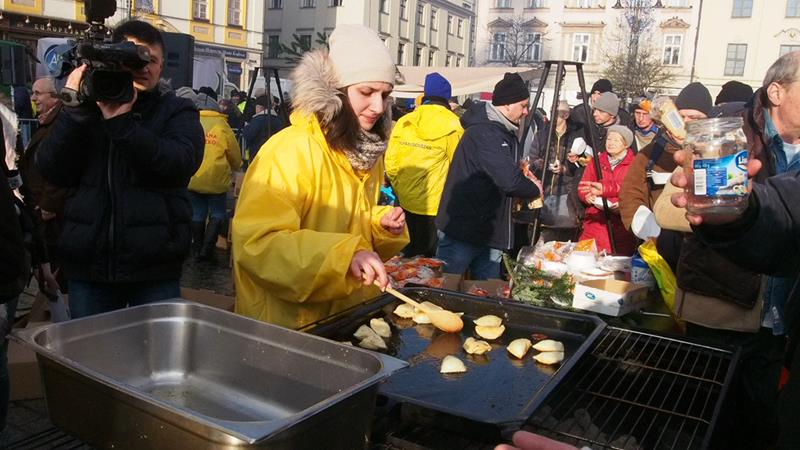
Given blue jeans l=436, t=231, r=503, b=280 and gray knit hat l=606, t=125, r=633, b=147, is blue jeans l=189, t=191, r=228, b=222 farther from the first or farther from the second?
gray knit hat l=606, t=125, r=633, b=147

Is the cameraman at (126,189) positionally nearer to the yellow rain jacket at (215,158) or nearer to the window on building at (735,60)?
the yellow rain jacket at (215,158)

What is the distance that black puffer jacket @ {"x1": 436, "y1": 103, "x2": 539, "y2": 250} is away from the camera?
4.90 meters

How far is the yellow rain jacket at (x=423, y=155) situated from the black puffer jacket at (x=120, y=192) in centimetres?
362

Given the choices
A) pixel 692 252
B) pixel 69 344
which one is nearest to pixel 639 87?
pixel 692 252

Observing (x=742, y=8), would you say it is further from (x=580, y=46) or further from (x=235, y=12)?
(x=235, y=12)

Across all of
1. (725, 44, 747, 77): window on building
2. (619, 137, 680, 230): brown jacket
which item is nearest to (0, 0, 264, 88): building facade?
(619, 137, 680, 230): brown jacket

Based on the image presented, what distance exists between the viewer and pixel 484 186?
16.4ft

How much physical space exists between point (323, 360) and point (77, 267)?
167 cm

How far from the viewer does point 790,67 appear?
91.8 inches

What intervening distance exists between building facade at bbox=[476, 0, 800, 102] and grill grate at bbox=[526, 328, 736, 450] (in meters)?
36.1

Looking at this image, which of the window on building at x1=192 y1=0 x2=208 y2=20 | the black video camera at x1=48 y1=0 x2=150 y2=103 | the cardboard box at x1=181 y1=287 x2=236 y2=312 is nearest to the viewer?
the black video camera at x1=48 y1=0 x2=150 y2=103

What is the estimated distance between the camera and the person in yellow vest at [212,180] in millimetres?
7223

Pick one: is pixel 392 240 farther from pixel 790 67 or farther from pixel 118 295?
pixel 790 67

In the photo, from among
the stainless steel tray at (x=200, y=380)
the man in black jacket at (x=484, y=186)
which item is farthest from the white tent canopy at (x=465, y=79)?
the stainless steel tray at (x=200, y=380)
